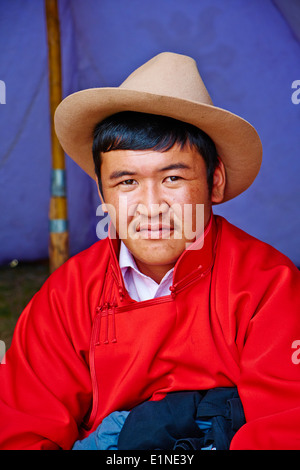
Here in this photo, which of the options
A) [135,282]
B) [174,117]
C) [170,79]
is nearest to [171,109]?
[174,117]

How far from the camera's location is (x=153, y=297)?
154cm

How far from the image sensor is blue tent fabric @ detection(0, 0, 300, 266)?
9.53 feet

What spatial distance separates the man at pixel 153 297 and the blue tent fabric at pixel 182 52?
1.54 m

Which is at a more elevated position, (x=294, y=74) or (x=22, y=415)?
(x=294, y=74)

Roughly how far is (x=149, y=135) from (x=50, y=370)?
73 cm

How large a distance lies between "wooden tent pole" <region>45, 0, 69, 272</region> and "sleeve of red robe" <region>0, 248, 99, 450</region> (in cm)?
129

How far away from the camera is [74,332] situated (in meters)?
1.48

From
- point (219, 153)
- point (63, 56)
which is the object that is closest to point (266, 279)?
point (219, 153)

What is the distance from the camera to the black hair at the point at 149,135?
55.4 inches

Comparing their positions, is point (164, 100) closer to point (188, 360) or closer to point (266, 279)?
point (266, 279)

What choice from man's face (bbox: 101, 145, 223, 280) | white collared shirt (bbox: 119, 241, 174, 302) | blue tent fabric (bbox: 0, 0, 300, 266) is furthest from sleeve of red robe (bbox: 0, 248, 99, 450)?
blue tent fabric (bbox: 0, 0, 300, 266)

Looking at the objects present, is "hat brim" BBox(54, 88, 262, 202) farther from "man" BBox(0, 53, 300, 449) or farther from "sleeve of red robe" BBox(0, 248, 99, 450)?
"sleeve of red robe" BBox(0, 248, 99, 450)

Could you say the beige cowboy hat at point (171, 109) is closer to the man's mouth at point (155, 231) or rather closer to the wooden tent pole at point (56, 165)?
the man's mouth at point (155, 231)
